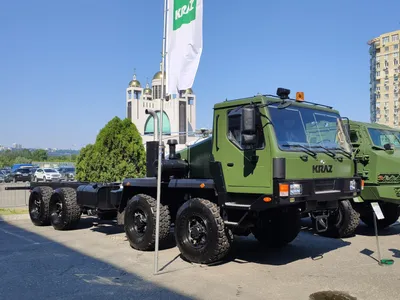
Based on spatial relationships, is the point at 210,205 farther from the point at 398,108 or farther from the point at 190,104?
the point at 398,108

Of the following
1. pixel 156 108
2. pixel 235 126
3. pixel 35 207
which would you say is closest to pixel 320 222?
pixel 235 126

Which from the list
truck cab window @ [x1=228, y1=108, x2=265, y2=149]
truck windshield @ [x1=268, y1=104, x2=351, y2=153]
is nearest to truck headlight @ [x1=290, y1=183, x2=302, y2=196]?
truck windshield @ [x1=268, y1=104, x2=351, y2=153]

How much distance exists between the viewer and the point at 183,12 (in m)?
6.91

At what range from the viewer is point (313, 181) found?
641cm

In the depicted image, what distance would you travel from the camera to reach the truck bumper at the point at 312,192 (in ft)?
19.9

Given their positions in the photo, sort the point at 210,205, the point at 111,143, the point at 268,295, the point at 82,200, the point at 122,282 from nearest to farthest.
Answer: the point at 268,295
the point at 122,282
the point at 210,205
the point at 82,200
the point at 111,143

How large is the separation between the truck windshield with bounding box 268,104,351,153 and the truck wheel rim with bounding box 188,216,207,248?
1.98m

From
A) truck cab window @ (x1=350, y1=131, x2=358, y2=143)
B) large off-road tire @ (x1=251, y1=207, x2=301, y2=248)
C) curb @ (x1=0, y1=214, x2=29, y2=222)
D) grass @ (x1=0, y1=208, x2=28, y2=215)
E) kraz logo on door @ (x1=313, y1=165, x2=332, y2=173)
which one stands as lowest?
curb @ (x1=0, y1=214, x2=29, y2=222)

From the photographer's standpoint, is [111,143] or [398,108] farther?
[398,108]

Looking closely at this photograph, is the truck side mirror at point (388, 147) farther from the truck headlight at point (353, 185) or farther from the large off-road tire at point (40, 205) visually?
the large off-road tire at point (40, 205)

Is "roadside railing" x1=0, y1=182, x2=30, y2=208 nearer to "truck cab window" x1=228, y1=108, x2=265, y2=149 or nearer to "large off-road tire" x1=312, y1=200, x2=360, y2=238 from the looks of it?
"large off-road tire" x1=312, y1=200, x2=360, y2=238

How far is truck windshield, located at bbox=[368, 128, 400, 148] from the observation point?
10116 millimetres

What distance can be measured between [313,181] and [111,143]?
13999 millimetres

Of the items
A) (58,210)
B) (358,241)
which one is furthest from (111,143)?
(358,241)
